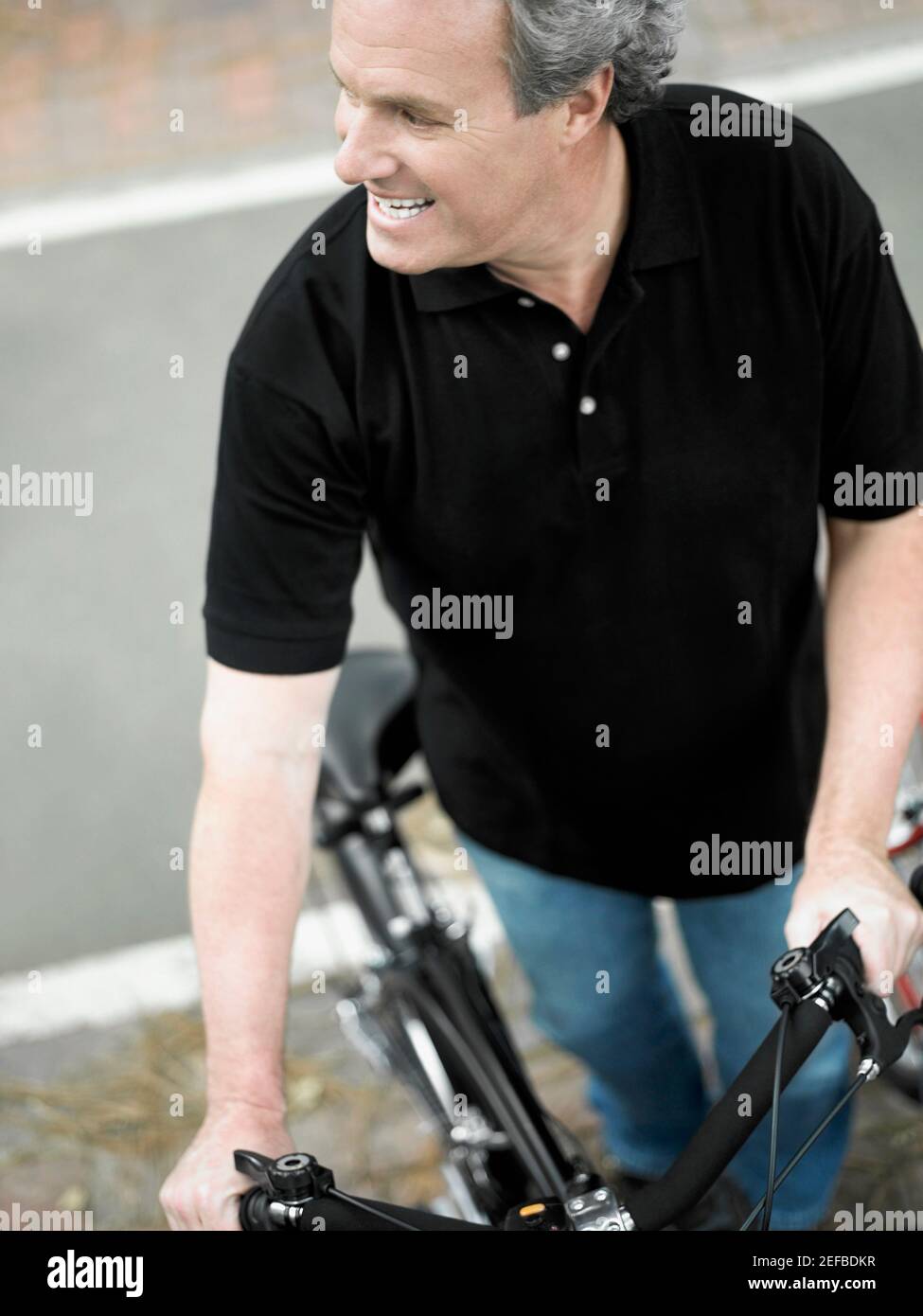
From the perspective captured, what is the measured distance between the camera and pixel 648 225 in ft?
5.02

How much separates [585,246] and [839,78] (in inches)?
155

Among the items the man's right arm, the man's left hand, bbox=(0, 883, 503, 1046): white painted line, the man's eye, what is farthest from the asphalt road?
the man's eye

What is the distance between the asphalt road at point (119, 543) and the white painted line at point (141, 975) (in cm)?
6

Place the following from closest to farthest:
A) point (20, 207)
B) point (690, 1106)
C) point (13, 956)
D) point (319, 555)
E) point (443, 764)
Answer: point (319, 555) < point (443, 764) < point (690, 1106) < point (13, 956) < point (20, 207)

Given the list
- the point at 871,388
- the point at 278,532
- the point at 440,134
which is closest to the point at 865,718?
the point at 871,388

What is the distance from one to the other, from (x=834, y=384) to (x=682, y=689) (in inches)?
15.9

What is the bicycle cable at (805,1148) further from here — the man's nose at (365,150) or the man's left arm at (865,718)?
the man's nose at (365,150)

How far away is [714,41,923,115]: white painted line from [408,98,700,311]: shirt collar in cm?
355

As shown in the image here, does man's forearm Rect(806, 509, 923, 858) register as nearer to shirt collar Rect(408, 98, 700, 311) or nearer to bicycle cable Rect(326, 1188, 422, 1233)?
shirt collar Rect(408, 98, 700, 311)


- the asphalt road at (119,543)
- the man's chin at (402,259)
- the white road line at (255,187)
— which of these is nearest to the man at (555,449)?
the man's chin at (402,259)

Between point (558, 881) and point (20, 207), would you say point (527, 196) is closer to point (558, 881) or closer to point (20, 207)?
point (558, 881)

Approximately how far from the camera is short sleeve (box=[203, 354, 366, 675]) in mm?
1515
